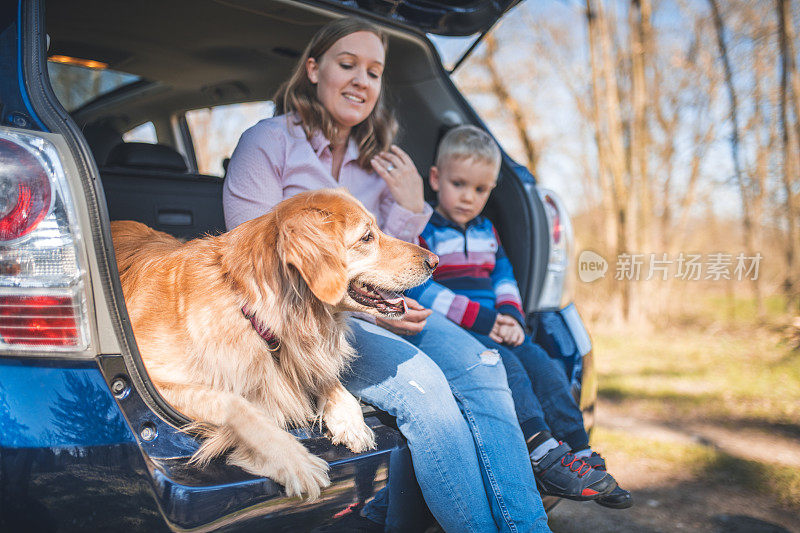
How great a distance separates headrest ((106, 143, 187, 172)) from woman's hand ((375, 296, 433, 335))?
4.87 feet

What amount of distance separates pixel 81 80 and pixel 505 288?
236 centimetres

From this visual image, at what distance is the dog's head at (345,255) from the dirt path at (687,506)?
1.53 meters

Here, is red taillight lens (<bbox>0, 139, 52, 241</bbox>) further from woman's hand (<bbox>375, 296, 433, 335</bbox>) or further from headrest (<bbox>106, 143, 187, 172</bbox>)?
headrest (<bbox>106, 143, 187, 172</bbox>)

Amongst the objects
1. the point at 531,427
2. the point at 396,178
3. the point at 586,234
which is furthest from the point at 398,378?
the point at 586,234

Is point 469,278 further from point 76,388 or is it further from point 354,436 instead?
point 76,388

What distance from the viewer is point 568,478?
1948 millimetres

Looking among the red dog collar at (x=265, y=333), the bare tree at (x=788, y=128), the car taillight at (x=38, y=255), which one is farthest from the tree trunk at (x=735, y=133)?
the car taillight at (x=38, y=255)

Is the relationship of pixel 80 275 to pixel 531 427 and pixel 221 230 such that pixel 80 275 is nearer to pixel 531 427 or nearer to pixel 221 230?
pixel 531 427

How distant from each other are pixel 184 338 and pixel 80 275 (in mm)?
368

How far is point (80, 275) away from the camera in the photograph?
1295mm

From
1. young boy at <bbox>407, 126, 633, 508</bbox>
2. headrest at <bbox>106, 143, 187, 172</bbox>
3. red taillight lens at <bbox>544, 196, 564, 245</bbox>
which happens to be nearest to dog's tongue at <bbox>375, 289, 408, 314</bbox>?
young boy at <bbox>407, 126, 633, 508</bbox>

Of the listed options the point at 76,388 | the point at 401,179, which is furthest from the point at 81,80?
the point at 76,388

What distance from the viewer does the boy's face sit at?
2689mm

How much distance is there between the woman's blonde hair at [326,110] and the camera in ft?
7.70
